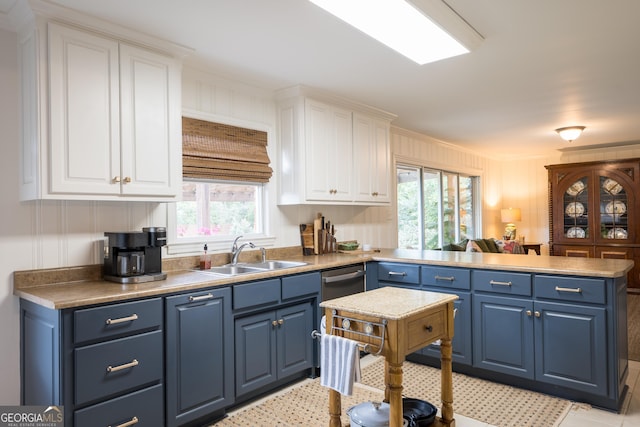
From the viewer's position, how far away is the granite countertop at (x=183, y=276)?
2.15 metres

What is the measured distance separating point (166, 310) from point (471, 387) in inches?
87.1

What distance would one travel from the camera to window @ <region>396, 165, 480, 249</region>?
5762 millimetres

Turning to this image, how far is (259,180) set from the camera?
12.1 feet

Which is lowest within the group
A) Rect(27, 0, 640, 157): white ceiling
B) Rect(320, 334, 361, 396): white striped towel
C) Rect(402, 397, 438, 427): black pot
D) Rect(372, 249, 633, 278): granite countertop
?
Rect(402, 397, 438, 427): black pot

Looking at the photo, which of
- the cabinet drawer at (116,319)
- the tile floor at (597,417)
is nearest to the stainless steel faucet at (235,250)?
the cabinet drawer at (116,319)

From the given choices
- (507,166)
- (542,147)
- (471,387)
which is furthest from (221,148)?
(507,166)

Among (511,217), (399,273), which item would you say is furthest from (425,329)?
(511,217)

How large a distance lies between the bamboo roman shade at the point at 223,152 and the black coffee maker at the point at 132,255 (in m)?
0.69

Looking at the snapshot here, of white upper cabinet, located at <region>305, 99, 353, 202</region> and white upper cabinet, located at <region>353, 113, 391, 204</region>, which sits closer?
white upper cabinet, located at <region>305, 99, 353, 202</region>

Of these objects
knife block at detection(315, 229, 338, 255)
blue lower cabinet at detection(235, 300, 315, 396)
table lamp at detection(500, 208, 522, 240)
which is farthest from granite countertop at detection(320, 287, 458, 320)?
table lamp at detection(500, 208, 522, 240)

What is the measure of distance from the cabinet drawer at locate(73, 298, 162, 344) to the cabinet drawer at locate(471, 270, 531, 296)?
223 cm

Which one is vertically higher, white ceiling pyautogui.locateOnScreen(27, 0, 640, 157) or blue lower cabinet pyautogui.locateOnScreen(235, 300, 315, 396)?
white ceiling pyautogui.locateOnScreen(27, 0, 640, 157)

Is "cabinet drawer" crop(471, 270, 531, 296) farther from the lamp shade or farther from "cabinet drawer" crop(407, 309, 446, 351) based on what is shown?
the lamp shade

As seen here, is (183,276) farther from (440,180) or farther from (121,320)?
(440,180)
